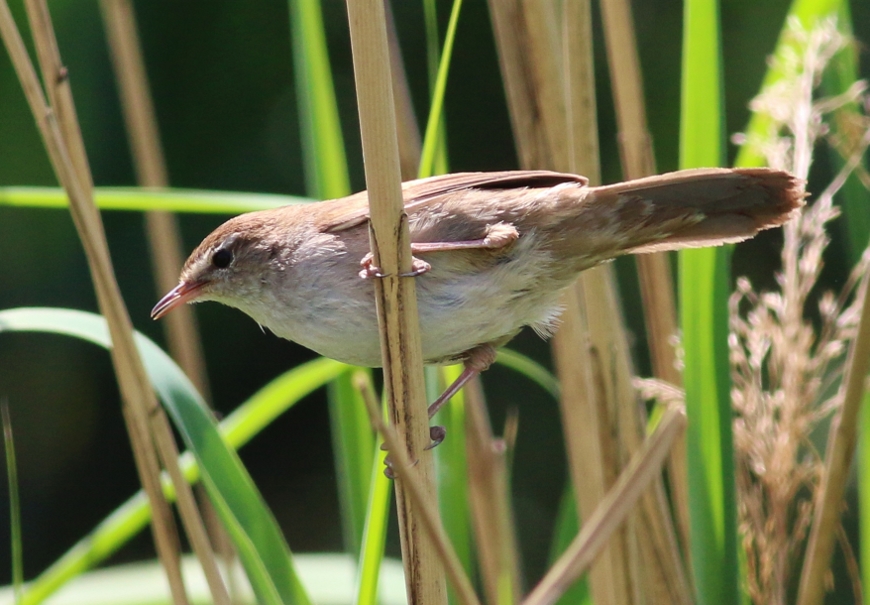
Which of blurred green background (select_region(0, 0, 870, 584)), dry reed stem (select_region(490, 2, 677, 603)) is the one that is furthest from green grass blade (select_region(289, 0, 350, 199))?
blurred green background (select_region(0, 0, 870, 584))

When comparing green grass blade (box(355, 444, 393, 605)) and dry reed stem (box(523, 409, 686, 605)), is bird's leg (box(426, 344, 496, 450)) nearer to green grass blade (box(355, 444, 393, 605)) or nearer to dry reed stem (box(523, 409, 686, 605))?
green grass blade (box(355, 444, 393, 605))

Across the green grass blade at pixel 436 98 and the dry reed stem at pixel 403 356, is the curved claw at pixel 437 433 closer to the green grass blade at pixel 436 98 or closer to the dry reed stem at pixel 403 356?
the dry reed stem at pixel 403 356

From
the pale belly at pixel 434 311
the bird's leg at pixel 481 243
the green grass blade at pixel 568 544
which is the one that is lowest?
the green grass blade at pixel 568 544

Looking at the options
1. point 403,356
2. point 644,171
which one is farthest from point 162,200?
point 644,171

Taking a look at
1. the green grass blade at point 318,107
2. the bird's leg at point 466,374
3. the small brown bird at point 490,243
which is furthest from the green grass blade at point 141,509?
the green grass blade at point 318,107

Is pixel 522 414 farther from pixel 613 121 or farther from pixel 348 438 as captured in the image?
pixel 348 438

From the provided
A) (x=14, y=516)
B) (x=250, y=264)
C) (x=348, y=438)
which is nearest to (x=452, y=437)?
(x=348, y=438)
